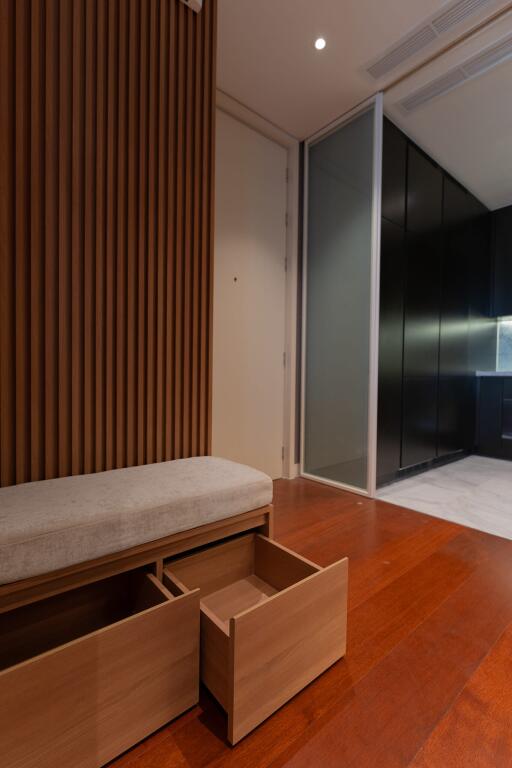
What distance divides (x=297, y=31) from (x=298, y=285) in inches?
63.3

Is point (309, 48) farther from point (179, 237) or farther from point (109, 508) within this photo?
point (109, 508)

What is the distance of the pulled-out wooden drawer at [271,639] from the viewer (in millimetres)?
909

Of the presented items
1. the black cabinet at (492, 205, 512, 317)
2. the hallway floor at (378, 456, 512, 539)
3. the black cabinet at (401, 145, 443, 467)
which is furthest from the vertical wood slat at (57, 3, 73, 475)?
the black cabinet at (492, 205, 512, 317)

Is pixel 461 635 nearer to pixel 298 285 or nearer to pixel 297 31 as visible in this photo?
pixel 298 285

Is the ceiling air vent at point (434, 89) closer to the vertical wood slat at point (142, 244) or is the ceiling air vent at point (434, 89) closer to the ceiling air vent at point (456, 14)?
the ceiling air vent at point (456, 14)

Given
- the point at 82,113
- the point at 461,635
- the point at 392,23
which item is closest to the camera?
the point at 461,635

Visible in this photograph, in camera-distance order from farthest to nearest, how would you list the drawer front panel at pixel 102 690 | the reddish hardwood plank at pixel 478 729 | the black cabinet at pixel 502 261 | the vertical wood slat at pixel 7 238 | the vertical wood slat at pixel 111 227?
1. the black cabinet at pixel 502 261
2. the vertical wood slat at pixel 111 227
3. the vertical wood slat at pixel 7 238
4. the reddish hardwood plank at pixel 478 729
5. the drawer front panel at pixel 102 690

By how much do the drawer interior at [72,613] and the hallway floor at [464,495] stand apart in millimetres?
1969

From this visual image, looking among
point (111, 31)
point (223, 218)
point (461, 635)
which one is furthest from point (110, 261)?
point (461, 635)

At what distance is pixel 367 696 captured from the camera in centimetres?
106

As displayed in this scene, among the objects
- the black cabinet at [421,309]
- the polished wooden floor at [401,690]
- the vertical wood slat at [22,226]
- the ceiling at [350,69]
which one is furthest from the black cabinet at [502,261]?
the vertical wood slat at [22,226]

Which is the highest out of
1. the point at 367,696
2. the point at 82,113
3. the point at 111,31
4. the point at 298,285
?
the point at 111,31

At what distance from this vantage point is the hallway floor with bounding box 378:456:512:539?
2395mm

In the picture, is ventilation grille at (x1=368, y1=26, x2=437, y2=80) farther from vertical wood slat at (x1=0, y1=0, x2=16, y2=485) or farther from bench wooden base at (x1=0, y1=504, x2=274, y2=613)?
bench wooden base at (x1=0, y1=504, x2=274, y2=613)
